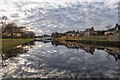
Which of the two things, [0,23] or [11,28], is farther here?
[11,28]

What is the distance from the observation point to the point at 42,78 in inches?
673

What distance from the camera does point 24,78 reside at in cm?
1706

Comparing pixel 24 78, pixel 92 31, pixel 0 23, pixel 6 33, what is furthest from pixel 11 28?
pixel 24 78

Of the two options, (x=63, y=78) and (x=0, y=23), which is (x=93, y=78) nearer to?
(x=63, y=78)

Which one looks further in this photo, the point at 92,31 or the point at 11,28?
the point at 92,31

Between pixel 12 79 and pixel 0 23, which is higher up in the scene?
pixel 0 23

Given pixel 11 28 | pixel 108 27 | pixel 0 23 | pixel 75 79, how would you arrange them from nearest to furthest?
pixel 75 79 → pixel 0 23 → pixel 11 28 → pixel 108 27

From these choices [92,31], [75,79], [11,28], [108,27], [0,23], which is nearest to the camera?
[75,79]

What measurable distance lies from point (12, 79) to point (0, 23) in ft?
303

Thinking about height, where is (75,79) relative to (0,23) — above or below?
below

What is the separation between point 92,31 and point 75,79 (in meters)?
174

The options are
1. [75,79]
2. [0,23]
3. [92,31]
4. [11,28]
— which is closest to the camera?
[75,79]

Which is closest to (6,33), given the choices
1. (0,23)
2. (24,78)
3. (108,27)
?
(0,23)

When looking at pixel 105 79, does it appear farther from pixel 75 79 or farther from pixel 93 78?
pixel 75 79
